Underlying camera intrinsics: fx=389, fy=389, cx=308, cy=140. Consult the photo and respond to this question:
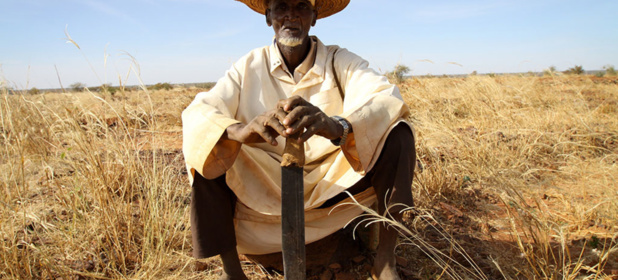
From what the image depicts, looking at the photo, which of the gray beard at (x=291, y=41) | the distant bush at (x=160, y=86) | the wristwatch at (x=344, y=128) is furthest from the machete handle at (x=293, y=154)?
the distant bush at (x=160, y=86)

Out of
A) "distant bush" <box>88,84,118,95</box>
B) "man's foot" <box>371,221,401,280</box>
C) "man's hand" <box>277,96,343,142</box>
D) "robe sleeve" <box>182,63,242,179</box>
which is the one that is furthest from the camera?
"distant bush" <box>88,84,118,95</box>

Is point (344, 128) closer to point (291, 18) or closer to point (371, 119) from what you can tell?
point (371, 119)

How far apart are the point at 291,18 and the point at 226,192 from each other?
1.06 metres

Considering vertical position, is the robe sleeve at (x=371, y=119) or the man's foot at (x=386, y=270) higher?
the robe sleeve at (x=371, y=119)

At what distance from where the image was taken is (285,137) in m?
1.55

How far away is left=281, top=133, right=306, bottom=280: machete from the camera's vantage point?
1.48 metres

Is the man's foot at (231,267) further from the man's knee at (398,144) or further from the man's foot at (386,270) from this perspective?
the man's knee at (398,144)

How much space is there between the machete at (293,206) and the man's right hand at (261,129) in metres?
0.08

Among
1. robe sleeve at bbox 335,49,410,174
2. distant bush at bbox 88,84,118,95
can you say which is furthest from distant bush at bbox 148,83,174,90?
robe sleeve at bbox 335,49,410,174

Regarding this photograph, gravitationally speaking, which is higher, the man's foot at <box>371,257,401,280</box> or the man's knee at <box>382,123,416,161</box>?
the man's knee at <box>382,123,416,161</box>

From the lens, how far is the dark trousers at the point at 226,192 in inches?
71.9

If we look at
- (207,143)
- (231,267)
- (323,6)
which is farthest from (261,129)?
(323,6)

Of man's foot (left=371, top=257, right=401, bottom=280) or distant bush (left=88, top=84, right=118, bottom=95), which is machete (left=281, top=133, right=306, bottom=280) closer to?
man's foot (left=371, top=257, right=401, bottom=280)

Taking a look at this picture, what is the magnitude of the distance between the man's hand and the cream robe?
0.73ft
